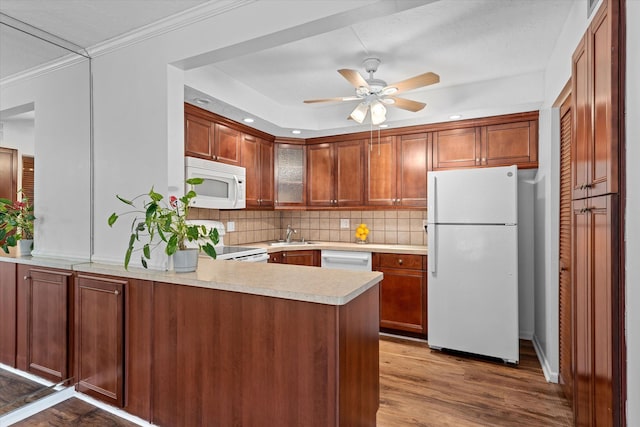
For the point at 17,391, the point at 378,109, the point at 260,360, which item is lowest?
the point at 17,391

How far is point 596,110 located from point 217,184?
281 cm

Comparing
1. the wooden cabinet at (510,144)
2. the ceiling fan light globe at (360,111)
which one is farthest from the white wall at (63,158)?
the wooden cabinet at (510,144)

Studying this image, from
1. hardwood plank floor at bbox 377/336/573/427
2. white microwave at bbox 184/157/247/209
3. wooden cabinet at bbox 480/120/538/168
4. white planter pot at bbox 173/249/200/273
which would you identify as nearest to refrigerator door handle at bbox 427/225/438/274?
hardwood plank floor at bbox 377/336/573/427

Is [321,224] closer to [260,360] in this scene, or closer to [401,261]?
[401,261]

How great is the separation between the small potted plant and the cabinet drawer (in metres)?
2.94

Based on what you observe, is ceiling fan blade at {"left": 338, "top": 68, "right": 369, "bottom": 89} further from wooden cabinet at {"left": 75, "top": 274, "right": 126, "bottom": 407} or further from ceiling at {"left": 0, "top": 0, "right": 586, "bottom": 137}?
wooden cabinet at {"left": 75, "top": 274, "right": 126, "bottom": 407}

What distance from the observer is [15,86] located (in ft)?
7.33

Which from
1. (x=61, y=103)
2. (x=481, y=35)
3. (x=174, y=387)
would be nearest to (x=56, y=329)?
(x=174, y=387)

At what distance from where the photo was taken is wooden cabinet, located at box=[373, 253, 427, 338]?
134 inches

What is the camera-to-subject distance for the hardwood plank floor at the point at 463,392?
2.10 m

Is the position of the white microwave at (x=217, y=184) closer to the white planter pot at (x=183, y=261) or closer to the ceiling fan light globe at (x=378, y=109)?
the white planter pot at (x=183, y=261)

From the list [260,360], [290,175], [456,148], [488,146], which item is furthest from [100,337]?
[488,146]

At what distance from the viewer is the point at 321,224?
458 centimetres

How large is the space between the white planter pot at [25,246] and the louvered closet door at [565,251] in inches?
145
